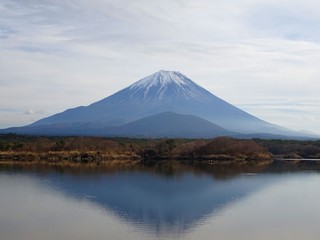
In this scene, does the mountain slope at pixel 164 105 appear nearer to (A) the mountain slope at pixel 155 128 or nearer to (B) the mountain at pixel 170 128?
(A) the mountain slope at pixel 155 128

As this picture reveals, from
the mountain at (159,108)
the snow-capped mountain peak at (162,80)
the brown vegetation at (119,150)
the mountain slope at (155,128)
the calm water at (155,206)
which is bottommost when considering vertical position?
the calm water at (155,206)

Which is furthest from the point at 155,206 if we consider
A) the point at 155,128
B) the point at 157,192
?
the point at 155,128

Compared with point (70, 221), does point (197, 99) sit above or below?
above

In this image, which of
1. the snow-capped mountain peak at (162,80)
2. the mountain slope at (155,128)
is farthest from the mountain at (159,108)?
the mountain slope at (155,128)

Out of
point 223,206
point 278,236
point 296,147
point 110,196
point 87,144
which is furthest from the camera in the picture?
point 296,147

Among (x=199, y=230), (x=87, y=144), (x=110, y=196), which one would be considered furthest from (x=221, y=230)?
(x=87, y=144)

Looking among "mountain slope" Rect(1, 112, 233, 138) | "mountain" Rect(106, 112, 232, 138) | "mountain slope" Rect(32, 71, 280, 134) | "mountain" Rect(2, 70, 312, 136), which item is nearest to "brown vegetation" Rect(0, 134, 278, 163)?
"mountain" Rect(106, 112, 232, 138)

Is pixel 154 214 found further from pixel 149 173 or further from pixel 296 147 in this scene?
pixel 296 147

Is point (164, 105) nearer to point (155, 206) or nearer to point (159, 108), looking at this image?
point (159, 108)
